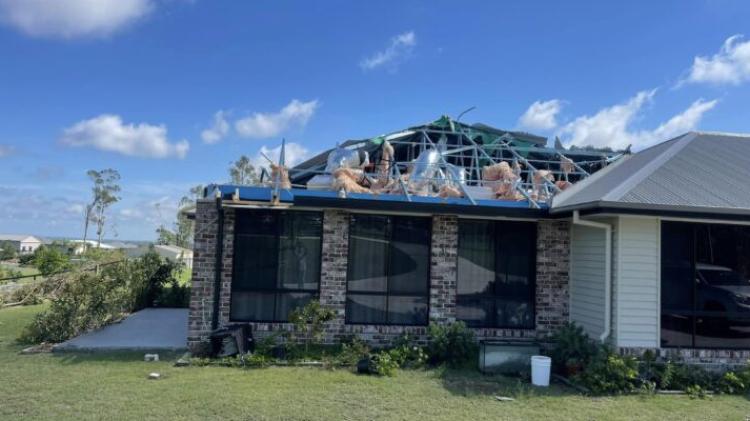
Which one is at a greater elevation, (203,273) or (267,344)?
(203,273)

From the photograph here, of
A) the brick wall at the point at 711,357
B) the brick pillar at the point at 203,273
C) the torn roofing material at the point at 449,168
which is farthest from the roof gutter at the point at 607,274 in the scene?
the brick pillar at the point at 203,273

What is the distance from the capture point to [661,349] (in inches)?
299

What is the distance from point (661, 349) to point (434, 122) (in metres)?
9.08

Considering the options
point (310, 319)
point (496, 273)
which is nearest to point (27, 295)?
point (310, 319)

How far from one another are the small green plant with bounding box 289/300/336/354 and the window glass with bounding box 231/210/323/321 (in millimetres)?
449

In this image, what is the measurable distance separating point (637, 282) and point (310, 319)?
16.9 feet

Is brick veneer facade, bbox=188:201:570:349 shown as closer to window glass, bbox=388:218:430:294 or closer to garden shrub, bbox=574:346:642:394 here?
window glass, bbox=388:218:430:294

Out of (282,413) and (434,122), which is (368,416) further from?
(434,122)

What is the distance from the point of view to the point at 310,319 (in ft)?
26.6

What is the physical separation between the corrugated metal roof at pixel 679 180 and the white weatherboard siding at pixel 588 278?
2.36 feet

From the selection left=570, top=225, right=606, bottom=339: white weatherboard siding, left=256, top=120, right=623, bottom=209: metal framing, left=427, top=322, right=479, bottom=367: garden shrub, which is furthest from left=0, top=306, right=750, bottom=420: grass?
left=256, top=120, right=623, bottom=209: metal framing

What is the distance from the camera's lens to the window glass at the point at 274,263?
8500mm

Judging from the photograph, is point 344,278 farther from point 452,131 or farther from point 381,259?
point 452,131

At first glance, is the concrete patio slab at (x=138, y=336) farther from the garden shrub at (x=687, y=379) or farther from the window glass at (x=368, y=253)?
the garden shrub at (x=687, y=379)
